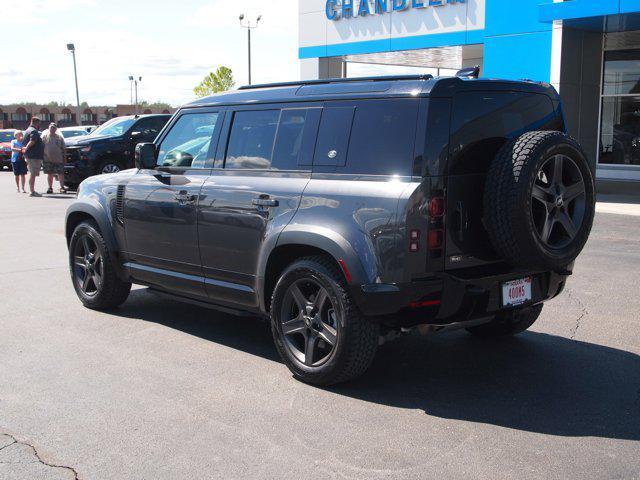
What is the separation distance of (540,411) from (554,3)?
47.4ft

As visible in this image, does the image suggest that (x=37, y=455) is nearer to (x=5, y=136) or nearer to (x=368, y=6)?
(x=368, y=6)

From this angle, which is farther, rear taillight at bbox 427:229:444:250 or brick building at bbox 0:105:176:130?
brick building at bbox 0:105:176:130

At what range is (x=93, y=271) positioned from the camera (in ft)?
23.2

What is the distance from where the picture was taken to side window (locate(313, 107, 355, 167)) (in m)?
4.89

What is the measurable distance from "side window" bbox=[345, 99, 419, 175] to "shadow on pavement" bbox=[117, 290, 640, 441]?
1448 millimetres

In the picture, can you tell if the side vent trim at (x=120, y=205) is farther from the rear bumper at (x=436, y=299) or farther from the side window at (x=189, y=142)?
the rear bumper at (x=436, y=299)

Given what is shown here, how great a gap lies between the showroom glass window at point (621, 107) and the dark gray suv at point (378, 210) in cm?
1601

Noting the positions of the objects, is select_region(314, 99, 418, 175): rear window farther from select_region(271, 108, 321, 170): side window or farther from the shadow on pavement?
the shadow on pavement

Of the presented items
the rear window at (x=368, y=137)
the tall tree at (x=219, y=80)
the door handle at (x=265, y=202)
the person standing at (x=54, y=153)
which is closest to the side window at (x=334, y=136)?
the rear window at (x=368, y=137)

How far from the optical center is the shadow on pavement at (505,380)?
4371 mm

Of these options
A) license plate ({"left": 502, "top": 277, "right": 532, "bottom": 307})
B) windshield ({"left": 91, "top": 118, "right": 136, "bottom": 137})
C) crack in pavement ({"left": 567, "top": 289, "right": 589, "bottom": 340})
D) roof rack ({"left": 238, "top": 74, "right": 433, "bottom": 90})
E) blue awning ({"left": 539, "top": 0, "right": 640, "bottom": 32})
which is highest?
blue awning ({"left": 539, "top": 0, "right": 640, "bottom": 32})

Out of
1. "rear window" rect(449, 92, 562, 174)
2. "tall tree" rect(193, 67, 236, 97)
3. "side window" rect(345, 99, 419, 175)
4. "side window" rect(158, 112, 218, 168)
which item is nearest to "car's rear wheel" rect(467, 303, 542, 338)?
"rear window" rect(449, 92, 562, 174)

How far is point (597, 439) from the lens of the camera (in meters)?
4.04

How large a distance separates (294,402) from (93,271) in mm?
3190
